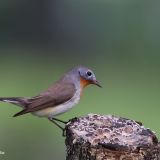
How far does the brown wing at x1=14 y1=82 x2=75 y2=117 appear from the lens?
915 cm

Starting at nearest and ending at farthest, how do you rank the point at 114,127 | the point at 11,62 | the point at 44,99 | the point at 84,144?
the point at 84,144 < the point at 114,127 < the point at 44,99 < the point at 11,62

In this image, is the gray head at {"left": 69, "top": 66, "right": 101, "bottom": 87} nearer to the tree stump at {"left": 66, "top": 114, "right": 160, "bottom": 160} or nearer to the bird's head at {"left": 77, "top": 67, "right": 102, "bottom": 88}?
the bird's head at {"left": 77, "top": 67, "right": 102, "bottom": 88}

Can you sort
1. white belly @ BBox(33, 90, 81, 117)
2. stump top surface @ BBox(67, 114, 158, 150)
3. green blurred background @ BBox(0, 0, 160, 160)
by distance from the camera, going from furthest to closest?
green blurred background @ BBox(0, 0, 160, 160), white belly @ BBox(33, 90, 81, 117), stump top surface @ BBox(67, 114, 158, 150)

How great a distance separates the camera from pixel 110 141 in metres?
6.61

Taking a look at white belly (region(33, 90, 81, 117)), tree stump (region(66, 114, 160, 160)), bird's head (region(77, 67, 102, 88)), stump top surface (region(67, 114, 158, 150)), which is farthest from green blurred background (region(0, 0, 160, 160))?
tree stump (region(66, 114, 160, 160))

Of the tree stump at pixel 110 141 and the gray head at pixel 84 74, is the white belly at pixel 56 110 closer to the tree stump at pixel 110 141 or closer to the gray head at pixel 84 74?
the gray head at pixel 84 74

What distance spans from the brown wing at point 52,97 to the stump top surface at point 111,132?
191 cm

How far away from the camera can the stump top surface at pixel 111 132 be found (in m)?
6.57

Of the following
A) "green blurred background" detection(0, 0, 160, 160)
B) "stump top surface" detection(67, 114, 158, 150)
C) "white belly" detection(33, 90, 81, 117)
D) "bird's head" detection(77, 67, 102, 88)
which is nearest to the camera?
"stump top surface" detection(67, 114, 158, 150)

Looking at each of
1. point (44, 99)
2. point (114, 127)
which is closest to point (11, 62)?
point (44, 99)

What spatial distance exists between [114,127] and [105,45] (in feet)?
49.4

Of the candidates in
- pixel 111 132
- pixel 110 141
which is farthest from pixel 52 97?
pixel 110 141

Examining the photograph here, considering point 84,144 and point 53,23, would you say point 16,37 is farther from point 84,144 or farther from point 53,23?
point 84,144

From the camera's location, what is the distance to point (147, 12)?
75.6ft
